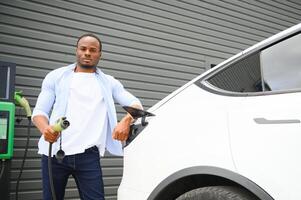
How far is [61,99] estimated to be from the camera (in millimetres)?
2680

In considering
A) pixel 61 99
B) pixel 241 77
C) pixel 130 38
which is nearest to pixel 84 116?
pixel 61 99

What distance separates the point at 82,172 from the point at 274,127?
4.86 feet

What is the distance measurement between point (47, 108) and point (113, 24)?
2622mm

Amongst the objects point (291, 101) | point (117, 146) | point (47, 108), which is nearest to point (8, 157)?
point (47, 108)

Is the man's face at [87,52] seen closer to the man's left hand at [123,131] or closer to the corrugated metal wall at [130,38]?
the man's left hand at [123,131]

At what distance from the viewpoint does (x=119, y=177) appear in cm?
497

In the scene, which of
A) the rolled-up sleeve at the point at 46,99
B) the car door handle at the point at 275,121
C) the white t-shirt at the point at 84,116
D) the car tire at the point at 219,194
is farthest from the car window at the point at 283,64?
the rolled-up sleeve at the point at 46,99

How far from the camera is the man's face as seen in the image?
2.75m

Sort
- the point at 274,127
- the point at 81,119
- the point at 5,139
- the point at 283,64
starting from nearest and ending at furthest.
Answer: the point at 274,127 < the point at 283,64 < the point at 81,119 < the point at 5,139

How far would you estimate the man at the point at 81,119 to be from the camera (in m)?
2.61

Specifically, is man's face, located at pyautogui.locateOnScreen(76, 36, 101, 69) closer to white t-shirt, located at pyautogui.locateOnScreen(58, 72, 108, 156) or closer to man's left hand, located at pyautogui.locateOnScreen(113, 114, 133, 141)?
white t-shirt, located at pyautogui.locateOnScreen(58, 72, 108, 156)

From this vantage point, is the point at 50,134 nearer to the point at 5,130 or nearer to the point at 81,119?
the point at 81,119

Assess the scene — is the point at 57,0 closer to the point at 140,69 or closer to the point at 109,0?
the point at 109,0

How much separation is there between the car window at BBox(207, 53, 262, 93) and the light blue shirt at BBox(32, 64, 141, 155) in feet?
2.70
